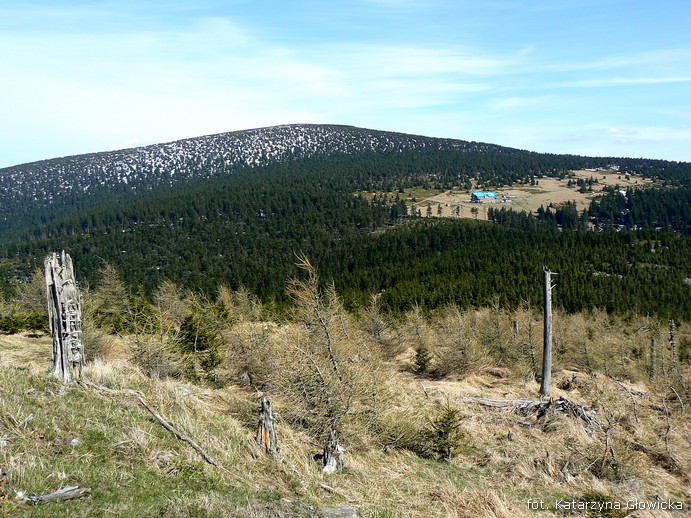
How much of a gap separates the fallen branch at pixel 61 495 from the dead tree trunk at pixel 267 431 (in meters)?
3.30

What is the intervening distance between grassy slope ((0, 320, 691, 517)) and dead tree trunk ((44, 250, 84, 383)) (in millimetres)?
437

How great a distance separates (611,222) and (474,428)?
169403 mm

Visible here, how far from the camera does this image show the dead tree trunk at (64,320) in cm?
948

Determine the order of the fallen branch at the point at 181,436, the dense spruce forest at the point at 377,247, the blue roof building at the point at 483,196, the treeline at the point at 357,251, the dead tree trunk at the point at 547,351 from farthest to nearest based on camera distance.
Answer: the blue roof building at the point at 483,196 < the dense spruce forest at the point at 377,247 < the treeline at the point at 357,251 < the dead tree trunk at the point at 547,351 < the fallen branch at the point at 181,436

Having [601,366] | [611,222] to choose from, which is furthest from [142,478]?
[611,222]

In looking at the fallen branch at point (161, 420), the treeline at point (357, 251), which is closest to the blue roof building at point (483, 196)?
the treeline at point (357, 251)

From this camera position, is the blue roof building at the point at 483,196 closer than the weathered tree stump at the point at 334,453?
No

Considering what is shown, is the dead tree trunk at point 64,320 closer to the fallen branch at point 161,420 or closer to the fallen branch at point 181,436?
the fallen branch at point 161,420

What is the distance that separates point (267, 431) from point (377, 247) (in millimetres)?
102567

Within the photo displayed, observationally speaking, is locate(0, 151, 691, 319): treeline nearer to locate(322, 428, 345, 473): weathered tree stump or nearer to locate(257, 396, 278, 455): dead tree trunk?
locate(322, 428, 345, 473): weathered tree stump

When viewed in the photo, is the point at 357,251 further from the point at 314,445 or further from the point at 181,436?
the point at 181,436

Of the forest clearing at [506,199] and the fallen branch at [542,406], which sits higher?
the forest clearing at [506,199]

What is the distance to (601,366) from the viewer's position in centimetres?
2811

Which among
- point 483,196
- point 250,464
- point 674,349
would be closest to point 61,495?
point 250,464
